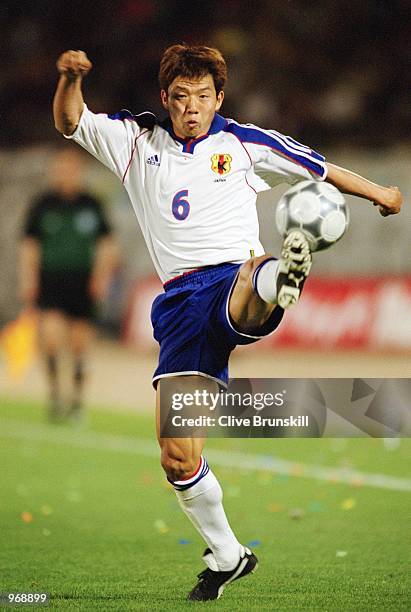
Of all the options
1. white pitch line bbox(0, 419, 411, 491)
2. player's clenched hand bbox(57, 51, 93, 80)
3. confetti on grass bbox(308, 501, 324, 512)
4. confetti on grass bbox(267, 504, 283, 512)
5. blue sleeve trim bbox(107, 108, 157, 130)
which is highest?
player's clenched hand bbox(57, 51, 93, 80)

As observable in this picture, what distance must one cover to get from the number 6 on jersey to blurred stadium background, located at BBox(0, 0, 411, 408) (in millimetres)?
5686

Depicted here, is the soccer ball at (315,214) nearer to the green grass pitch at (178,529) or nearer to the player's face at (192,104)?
the player's face at (192,104)

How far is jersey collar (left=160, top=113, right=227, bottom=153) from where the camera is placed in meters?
3.47

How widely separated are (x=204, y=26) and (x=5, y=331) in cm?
406

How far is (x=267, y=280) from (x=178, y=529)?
5.76 ft

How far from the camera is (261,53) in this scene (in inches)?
419

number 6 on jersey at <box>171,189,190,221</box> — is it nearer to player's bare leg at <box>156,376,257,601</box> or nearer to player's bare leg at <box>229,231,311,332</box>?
player's bare leg at <box>229,231,311,332</box>

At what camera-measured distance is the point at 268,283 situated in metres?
3.00

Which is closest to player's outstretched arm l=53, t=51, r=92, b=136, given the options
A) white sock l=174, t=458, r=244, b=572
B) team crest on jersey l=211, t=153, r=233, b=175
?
team crest on jersey l=211, t=153, r=233, b=175

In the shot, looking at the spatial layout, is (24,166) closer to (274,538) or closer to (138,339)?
(138,339)

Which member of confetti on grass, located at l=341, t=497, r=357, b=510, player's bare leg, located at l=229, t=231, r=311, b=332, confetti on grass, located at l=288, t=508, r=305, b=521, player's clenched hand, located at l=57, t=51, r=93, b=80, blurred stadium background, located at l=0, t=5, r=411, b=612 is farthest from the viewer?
confetti on grass, located at l=341, t=497, r=357, b=510

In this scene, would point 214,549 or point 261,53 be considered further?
point 261,53

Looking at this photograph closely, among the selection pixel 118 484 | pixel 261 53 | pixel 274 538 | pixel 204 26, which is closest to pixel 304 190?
pixel 274 538

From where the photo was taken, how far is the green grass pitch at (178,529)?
11.0 ft
